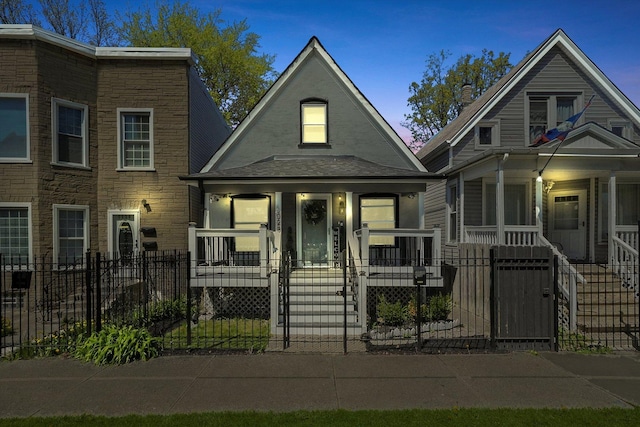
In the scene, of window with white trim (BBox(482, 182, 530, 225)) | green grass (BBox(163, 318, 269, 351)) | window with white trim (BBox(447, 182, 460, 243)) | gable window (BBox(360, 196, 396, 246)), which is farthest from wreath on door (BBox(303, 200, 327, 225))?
window with white trim (BBox(482, 182, 530, 225))

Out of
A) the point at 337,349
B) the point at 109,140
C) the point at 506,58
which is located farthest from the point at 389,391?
the point at 506,58

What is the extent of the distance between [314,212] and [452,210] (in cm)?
550

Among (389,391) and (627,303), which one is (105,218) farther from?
(627,303)

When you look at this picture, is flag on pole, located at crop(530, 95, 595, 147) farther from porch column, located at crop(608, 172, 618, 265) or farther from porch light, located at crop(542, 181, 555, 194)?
porch light, located at crop(542, 181, 555, 194)

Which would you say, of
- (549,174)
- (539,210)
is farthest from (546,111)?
(539,210)

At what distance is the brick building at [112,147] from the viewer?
11438 millimetres

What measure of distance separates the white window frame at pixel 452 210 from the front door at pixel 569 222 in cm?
312

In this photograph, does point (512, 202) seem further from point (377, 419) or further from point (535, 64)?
point (377, 419)

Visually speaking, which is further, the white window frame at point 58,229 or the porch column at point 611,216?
the white window frame at point 58,229

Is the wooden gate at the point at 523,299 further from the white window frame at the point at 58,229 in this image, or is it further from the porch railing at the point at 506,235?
the white window frame at the point at 58,229

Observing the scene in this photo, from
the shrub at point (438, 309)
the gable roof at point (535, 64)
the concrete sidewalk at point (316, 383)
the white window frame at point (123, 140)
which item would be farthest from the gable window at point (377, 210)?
the white window frame at point (123, 140)

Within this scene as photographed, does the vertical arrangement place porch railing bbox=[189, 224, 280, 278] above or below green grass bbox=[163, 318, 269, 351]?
above

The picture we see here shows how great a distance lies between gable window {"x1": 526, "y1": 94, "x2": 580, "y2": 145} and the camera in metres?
14.3

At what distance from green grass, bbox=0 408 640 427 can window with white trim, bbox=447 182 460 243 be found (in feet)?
32.4
